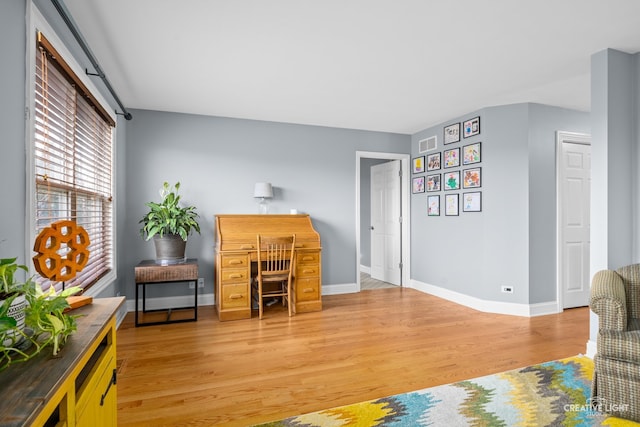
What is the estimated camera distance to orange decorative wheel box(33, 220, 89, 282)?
4.04ft

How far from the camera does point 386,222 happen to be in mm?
5734

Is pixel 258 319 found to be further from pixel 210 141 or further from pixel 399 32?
pixel 399 32

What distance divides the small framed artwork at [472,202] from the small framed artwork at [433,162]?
0.65m

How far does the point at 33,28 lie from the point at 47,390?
5.67 feet

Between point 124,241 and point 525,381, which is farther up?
point 124,241

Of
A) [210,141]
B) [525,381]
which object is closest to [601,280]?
[525,381]

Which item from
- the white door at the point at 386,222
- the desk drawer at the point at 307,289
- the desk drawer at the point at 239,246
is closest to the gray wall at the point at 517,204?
the white door at the point at 386,222

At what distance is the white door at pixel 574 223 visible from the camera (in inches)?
156

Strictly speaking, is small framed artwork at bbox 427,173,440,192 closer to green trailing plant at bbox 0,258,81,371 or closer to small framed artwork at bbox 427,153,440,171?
small framed artwork at bbox 427,153,440,171

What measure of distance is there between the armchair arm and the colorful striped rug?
50 centimetres

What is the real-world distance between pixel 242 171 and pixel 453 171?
2.77 meters

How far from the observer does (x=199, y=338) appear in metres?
3.17

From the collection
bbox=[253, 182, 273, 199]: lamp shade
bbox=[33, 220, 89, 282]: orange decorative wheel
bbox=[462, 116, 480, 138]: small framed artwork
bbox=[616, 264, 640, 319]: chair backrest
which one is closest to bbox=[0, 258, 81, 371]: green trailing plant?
bbox=[33, 220, 89, 282]: orange decorative wheel

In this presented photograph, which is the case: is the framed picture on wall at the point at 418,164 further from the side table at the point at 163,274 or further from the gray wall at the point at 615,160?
the side table at the point at 163,274
